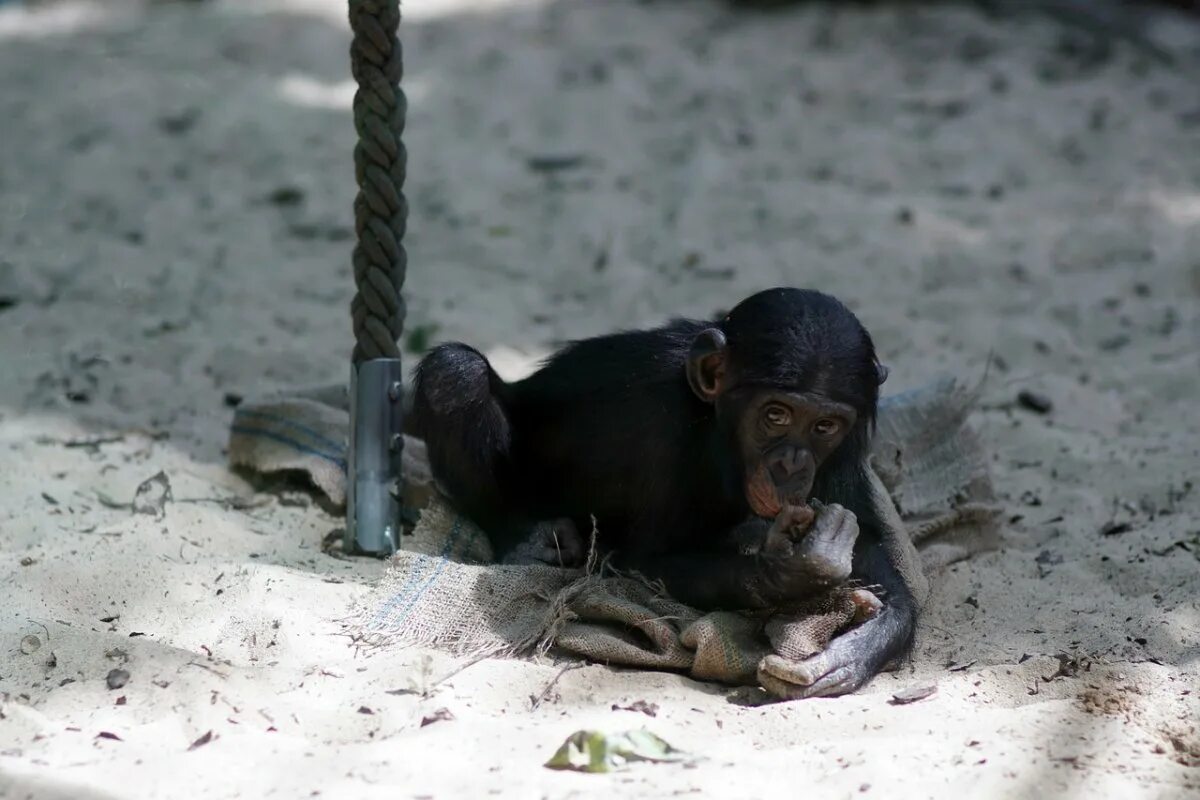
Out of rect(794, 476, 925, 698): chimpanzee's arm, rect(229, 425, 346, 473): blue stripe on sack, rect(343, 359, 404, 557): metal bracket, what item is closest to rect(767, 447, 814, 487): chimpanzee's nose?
rect(794, 476, 925, 698): chimpanzee's arm

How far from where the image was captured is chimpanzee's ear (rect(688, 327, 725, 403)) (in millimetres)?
4598

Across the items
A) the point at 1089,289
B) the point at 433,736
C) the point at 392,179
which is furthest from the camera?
the point at 1089,289

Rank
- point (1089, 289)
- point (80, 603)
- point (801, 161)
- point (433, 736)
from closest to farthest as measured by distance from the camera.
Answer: point (433, 736) → point (80, 603) → point (1089, 289) → point (801, 161)

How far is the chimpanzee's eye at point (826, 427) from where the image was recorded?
4.48 metres

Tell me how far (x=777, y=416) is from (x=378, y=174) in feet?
4.96

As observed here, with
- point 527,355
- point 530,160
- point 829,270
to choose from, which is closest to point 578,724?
point 527,355

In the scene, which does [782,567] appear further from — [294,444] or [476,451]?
[294,444]

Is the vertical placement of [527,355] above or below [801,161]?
below

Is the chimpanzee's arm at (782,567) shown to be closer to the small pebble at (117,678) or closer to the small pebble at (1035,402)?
the small pebble at (117,678)

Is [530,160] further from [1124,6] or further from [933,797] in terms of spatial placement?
[933,797]

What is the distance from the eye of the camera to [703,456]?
4.77 meters

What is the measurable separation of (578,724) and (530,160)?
5388 mm

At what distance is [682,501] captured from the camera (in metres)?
4.78

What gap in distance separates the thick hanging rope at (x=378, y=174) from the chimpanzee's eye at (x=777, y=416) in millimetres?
1292
